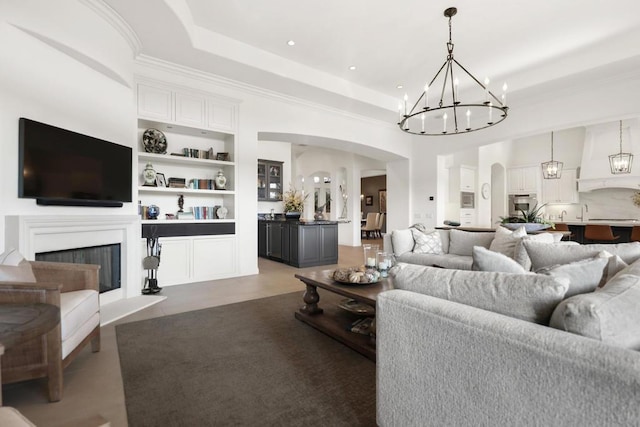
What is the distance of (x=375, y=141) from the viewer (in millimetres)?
6820

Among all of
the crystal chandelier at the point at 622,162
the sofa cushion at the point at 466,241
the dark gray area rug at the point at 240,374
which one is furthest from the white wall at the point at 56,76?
the crystal chandelier at the point at 622,162

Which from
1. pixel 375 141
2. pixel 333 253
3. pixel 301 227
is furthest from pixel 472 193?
pixel 301 227

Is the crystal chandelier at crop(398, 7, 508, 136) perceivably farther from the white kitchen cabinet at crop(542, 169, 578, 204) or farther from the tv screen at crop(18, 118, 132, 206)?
the white kitchen cabinet at crop(542, 169, 578, 204)

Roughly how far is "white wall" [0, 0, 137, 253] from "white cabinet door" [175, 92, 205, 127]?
2.32 feet

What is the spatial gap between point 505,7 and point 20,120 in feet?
15.9

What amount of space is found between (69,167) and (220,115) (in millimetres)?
2179

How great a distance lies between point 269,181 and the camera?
812 cm

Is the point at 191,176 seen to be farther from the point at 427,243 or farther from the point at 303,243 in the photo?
the point at 427,243

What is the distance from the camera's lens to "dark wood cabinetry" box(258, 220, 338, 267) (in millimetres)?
6070

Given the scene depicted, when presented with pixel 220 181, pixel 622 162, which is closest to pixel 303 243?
pixel 220 181

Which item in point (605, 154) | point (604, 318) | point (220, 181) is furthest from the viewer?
point (605, 154)

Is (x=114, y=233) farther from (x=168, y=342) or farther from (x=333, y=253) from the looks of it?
(x=333, y=253)

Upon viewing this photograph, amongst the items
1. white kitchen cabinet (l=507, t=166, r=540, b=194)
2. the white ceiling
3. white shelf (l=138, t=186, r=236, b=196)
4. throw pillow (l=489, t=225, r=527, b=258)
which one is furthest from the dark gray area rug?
white kitchen cabinet (l=507, t=166, r=540, b=194)

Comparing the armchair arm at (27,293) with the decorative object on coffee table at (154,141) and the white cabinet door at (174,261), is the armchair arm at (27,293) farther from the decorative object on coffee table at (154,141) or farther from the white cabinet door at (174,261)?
the decorative object on coffee table at (154,141)
